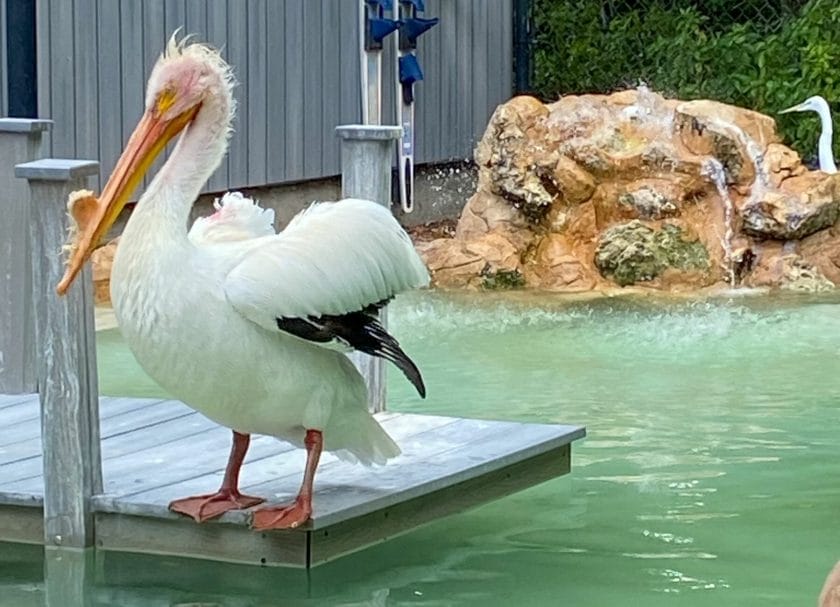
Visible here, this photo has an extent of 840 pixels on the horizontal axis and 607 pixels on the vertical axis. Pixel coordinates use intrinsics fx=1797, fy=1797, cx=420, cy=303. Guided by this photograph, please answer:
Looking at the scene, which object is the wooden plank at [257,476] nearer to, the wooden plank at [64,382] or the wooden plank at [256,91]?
the wooden plank at [64,382]

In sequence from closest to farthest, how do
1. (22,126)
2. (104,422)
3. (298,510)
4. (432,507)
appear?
(298,510) → (432,507) → (104,422) → (22,126)

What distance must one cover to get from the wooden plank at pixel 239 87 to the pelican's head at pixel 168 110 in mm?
4858

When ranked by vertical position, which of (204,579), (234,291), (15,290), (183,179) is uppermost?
(183,179)

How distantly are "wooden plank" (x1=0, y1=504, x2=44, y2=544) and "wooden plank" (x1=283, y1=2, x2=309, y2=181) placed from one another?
526cm

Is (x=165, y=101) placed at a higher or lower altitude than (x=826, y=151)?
higher

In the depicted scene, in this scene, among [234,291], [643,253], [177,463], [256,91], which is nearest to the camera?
[234,291]

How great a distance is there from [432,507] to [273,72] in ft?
17.1

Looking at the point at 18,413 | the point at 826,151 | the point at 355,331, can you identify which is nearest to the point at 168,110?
the point at 355,331

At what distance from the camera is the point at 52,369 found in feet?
12.5

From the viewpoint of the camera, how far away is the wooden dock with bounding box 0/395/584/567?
12.3 ft

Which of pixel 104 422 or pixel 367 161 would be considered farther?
pixel 104 422

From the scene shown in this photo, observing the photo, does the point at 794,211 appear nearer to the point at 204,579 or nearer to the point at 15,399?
the point at 15,399

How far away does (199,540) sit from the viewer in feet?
12.4

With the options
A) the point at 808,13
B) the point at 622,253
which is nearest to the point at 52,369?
the point at 622,253
